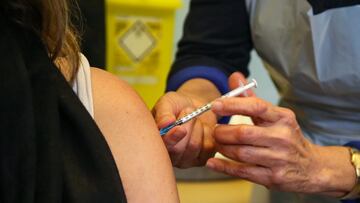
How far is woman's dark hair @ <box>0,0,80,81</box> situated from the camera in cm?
71

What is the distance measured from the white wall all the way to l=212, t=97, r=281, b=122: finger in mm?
1373

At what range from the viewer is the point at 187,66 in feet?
4.09

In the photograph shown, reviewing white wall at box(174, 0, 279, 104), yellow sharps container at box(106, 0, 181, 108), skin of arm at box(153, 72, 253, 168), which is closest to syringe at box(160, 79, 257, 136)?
skin of arm at box(153, 72, 253, 168)

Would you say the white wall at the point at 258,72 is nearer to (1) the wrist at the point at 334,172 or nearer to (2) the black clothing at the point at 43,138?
(1) the wrist at the point at 334,172

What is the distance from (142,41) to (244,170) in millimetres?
1229

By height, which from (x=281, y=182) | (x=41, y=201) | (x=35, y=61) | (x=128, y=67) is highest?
(x=35, y=61)

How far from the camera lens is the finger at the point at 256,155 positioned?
0.89 meters

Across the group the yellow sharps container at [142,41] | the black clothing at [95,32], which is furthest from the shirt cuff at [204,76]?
the yellow sharps container at [142,41]

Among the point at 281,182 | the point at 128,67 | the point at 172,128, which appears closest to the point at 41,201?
the point at 172,128

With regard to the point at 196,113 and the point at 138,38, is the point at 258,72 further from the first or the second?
the point at 196,113

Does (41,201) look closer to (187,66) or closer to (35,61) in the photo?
(35,61)

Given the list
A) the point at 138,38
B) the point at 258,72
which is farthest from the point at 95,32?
the point at 258,72

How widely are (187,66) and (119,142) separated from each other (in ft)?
1.74

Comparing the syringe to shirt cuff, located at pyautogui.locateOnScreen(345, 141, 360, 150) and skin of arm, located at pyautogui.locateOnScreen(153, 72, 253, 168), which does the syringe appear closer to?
skin of arm, located at pyautogui.locateOnScreen(153, 72, 253, 168)
